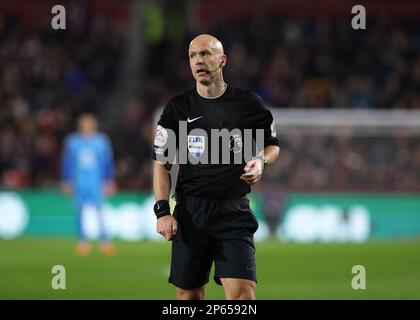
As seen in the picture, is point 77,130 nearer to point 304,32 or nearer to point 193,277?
point 304,32

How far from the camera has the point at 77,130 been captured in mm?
21594

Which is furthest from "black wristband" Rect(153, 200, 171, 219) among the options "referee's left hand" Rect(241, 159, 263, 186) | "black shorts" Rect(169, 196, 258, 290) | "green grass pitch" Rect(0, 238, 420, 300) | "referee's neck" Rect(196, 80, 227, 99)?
"green grass pitch" Rect(0, 238, 420, 300)

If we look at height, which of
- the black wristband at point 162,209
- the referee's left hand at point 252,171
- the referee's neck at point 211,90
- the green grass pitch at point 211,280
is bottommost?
the green grass pitch at point 211,280

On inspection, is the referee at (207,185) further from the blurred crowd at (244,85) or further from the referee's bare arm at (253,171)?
the blurred crowd at (244,85)

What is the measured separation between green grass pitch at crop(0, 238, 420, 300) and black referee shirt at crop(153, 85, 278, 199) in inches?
143

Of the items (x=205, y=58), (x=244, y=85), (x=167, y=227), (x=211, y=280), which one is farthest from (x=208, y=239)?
(x=244, y=85)

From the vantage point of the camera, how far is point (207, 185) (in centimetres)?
700

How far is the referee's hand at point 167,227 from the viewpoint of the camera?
6840 millimetres

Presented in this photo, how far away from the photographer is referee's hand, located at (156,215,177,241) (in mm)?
6840

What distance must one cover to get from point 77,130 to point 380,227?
21.9 feet

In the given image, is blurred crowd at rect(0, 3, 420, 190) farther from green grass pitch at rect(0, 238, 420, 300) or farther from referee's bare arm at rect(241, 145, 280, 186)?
referee's bare arm at rect(241, 145, 280, 186)

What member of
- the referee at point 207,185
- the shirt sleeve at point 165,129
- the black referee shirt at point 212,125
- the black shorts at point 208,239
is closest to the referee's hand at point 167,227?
the referee at point 207,185

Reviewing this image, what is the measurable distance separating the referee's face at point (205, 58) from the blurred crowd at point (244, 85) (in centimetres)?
1351

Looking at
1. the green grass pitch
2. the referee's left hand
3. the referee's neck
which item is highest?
the referee's neck
